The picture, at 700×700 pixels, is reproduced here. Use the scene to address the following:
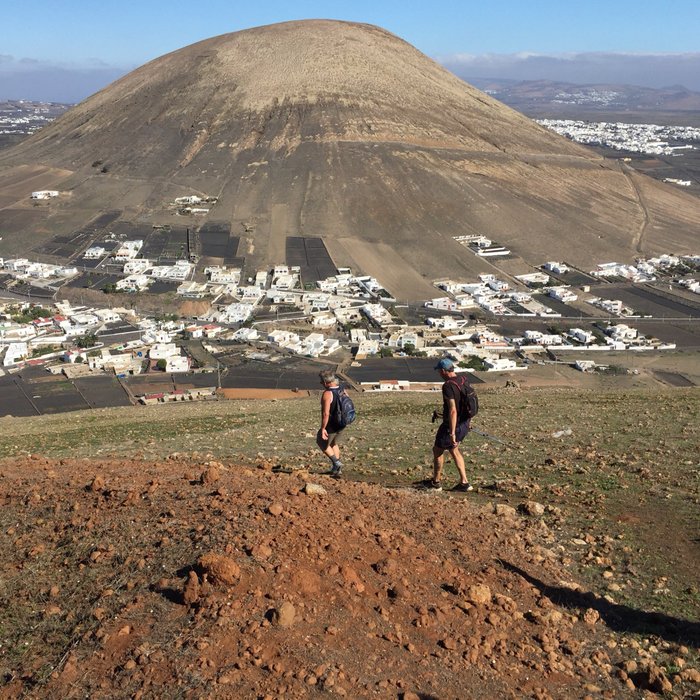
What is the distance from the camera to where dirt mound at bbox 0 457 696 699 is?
5816 mm

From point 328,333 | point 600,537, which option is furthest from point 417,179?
point 600,537

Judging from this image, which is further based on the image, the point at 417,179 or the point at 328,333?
the point at 417,179

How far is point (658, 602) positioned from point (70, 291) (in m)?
61.9

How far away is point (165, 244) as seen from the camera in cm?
7325

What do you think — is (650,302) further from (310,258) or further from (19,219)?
(19,219)

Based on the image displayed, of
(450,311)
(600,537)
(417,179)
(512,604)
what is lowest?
(450,311)

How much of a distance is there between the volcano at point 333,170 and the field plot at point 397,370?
18584 mm

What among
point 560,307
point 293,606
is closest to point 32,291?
point 560,307

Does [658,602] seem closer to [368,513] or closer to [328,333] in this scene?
[368,513]

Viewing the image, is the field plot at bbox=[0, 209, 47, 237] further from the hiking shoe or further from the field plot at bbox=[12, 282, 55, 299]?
the hiking shoe

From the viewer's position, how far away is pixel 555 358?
47.4 meters

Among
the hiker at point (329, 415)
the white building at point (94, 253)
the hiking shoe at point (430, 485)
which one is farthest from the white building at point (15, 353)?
the hiking shoe at point (430, 485)

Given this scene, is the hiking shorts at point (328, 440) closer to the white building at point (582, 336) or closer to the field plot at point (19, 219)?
the white building at point (582, 336)

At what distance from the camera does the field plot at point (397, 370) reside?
41469 millimetres
